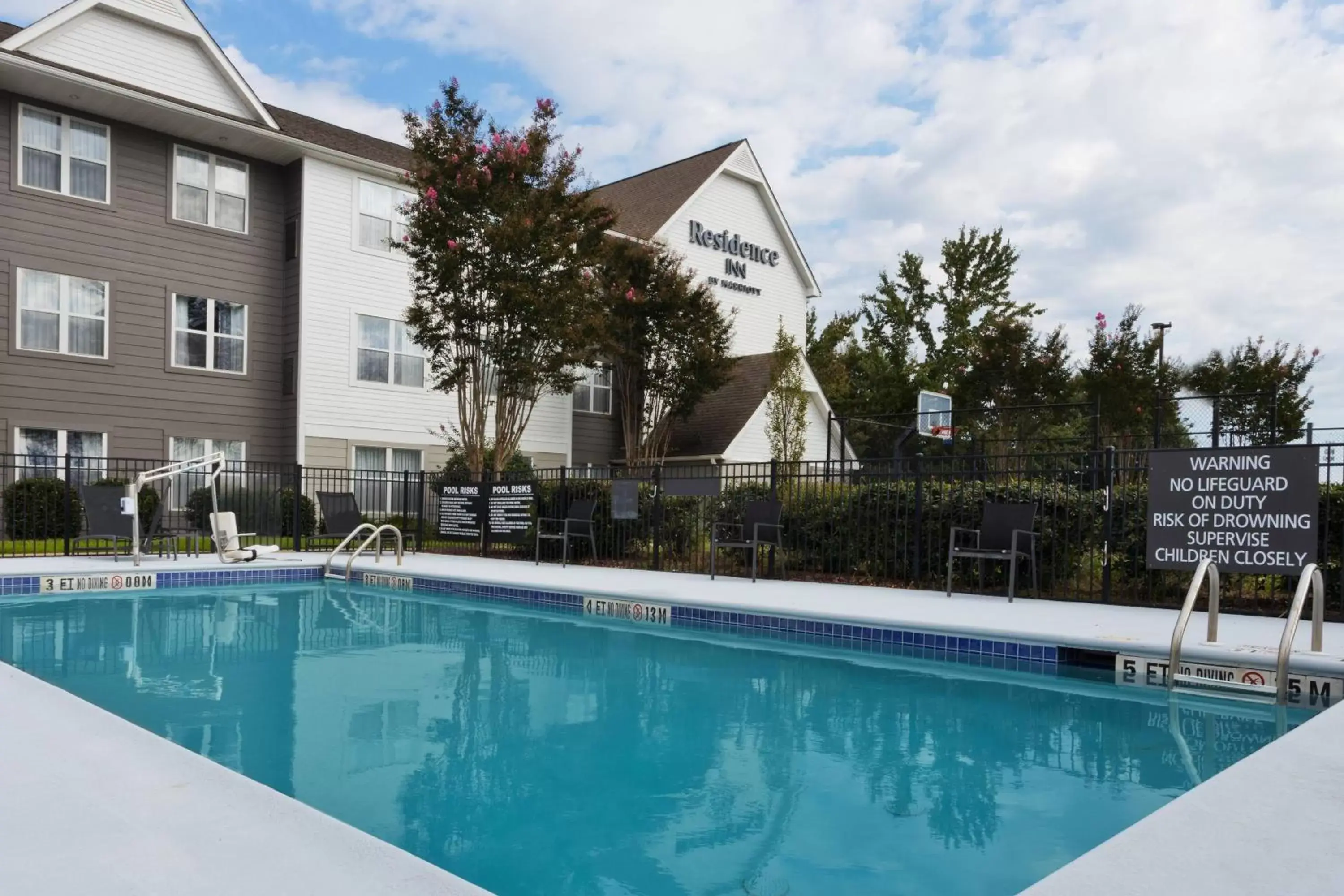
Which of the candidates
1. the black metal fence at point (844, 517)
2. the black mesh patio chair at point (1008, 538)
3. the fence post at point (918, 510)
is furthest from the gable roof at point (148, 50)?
the black mesh patio chair at point (1008, 538)

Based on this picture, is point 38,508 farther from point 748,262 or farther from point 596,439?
point 748,262

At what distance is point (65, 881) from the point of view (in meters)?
2.20

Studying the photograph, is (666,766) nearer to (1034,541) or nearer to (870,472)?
(1034,541)

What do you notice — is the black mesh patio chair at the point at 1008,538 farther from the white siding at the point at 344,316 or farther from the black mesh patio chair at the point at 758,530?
the white siding at the point at 344,316

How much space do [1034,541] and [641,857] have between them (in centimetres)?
711

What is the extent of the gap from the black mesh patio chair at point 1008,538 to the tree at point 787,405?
12.0m

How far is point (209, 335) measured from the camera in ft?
60.0

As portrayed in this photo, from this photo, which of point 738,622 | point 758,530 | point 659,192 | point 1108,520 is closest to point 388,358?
point 659,192

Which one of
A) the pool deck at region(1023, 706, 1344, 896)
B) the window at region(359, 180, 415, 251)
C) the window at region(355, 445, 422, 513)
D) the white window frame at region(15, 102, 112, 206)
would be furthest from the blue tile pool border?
the window at region(359, 180, 415, 251)

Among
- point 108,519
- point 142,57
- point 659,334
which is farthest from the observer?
point 659,334

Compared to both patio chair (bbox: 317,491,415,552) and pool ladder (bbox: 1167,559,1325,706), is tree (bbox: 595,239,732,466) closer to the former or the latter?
patio chair (bbox: 317,491,415,552)

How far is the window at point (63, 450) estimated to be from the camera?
51.9 feet

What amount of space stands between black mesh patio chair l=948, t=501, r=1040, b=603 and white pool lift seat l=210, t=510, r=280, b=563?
8.63 meters

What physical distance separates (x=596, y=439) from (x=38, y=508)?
11840mm
